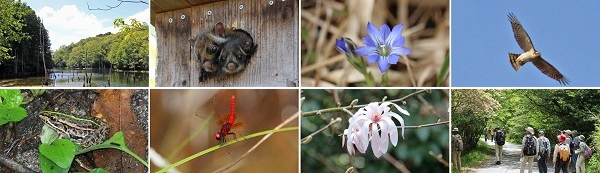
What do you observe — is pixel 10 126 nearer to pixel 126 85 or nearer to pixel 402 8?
pixel 126 85

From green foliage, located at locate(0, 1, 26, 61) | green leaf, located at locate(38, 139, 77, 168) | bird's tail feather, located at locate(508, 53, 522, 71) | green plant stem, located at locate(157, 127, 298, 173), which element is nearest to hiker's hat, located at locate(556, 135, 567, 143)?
bird's tail feather, located at locate(508, 53, 522, 71)

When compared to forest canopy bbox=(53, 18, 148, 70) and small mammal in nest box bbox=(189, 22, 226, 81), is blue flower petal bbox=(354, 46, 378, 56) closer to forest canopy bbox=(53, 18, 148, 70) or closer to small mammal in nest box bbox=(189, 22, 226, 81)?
small mammal in nest box bbox=(189, 22, 226, 81)

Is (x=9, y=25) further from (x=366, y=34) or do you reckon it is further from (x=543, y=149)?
(x=543, y=149)

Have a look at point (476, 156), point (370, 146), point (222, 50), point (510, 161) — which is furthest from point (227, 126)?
point (510, 161)

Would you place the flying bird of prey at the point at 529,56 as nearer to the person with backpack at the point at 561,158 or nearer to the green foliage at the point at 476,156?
the person with backpack at the point at 561,158

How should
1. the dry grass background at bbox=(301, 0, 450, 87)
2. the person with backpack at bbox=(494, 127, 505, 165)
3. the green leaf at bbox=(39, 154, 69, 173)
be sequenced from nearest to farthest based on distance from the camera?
the dry grass background at bbox=(301, 0, 450, 87) → the person with backpack at bbox=(494, 127, 505, 165) → the green leaf at bbox=(39, 154, 69, 173)

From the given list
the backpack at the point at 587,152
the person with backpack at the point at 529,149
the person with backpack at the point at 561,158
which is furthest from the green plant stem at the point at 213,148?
the backpack at the point at 587,152
